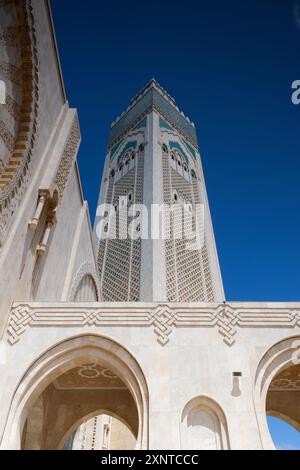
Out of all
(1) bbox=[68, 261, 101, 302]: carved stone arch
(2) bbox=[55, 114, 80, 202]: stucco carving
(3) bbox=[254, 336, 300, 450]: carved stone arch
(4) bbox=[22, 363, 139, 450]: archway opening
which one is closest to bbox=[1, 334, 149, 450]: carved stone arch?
(4) bbox=[22, 363, 139, 450]: archway opening

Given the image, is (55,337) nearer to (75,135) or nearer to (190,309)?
(190,309)

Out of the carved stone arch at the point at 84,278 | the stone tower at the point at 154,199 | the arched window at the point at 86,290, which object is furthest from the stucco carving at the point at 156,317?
the stone tower at the point at 154,199

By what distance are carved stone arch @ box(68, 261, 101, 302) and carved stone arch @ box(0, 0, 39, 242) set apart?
310 cm

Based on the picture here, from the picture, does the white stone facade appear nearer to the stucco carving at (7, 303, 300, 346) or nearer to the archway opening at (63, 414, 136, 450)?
the stucco carving at (7, 303, 300, 346)

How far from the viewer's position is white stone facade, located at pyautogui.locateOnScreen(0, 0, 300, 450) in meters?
3.45

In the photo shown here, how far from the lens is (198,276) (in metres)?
10.3

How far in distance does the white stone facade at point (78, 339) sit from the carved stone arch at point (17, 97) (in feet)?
0.05

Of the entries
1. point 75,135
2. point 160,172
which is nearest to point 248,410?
point 75,135

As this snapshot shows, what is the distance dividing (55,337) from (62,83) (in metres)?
4.28

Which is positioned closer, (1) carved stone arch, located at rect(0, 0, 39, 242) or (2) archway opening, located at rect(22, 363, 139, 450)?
(1) carved stone arch, located at rect(0, 0, 39, 242)

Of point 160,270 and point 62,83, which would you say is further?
point 160,270

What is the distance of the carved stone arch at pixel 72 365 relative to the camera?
339cm

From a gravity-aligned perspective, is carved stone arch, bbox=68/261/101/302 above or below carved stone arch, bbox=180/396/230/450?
above
